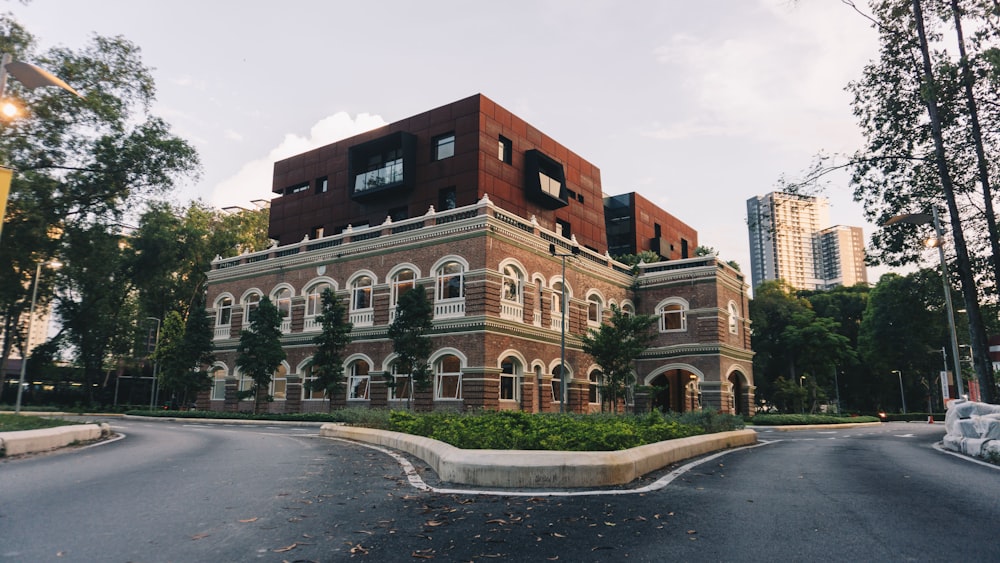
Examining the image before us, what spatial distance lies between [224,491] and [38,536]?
2615 mm

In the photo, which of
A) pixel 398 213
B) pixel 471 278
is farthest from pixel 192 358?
pixel 471 278

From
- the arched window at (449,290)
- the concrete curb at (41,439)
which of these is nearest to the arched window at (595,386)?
the arched window at (449,290)

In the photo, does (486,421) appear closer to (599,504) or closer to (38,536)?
(599,504)

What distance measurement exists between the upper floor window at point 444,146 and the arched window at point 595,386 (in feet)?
46.6

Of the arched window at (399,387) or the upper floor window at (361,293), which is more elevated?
the upper floor window at (361,293)

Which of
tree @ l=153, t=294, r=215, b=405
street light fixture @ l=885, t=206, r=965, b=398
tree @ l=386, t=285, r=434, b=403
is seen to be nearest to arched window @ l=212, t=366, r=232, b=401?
tree @ l=153, t=294, r=215, b=405

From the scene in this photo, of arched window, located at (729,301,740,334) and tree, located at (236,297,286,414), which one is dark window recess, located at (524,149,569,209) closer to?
arched window, located at (729,301,740,334)

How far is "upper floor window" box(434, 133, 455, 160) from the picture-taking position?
1369 inches

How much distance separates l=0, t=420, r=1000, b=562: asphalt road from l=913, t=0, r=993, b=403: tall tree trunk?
31.2 feet

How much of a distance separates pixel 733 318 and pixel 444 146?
1965 centimetres

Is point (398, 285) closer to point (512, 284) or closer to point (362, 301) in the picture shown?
point (362, 301)

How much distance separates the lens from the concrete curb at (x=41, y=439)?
39.4ft

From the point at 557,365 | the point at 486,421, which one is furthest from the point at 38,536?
the point at 557,365

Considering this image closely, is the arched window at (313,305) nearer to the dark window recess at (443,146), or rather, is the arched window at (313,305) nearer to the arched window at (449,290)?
the arched window at (449,290)
